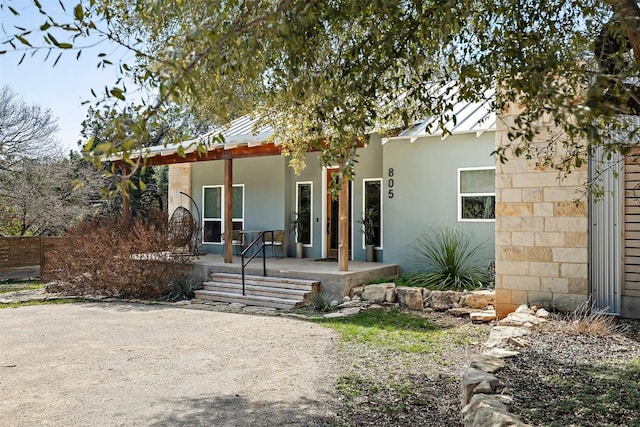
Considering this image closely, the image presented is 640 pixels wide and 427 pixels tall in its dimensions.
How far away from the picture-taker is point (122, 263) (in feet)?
38.1

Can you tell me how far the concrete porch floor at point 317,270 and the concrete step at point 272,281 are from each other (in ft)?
0.41

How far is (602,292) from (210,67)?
598cm

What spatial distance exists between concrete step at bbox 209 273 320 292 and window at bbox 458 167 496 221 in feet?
11.1

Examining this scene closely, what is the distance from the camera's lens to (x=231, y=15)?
4.83m

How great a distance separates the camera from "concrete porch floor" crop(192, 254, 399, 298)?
1030 centimetres

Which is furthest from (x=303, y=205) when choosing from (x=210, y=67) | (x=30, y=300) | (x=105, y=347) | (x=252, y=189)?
(x=210, y=67)

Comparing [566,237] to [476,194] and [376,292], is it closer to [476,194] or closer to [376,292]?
[376,292]

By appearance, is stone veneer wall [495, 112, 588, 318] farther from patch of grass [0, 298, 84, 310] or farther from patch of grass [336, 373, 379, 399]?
patch of grass [0, 298, 84, 310]

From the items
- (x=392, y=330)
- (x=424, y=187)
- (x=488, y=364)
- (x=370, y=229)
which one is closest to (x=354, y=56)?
(x=488, y=364)

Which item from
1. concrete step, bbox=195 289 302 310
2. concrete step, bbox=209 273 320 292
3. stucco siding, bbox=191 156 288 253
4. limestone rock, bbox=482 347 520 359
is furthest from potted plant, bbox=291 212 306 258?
limestone rock, bbox=482 347 520 359

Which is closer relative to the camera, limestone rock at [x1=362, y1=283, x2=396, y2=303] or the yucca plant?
limestone rock at [x1=362, y1=283, x2=396, y2=303]

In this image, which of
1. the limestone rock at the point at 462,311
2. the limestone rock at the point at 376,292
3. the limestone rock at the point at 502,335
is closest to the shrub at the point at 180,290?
the limestone rock at the point at 376,292

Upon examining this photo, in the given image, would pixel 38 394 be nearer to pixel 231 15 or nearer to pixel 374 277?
pixel 231 15

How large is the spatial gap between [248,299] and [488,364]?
644 centimetres
